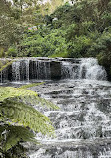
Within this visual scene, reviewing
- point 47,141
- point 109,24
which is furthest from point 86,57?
point 47,141

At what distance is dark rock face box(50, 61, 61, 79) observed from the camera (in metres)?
11.6

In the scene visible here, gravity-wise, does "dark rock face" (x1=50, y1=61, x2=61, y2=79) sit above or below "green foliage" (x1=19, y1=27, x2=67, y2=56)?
below

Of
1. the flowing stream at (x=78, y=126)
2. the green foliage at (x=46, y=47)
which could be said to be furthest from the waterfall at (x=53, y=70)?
the flowing stream at (x=78, y=126)

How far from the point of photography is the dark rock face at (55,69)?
11625 mm

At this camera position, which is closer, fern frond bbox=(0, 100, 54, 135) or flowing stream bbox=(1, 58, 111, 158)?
fern frond bbox=(0, 100, 54, 135)

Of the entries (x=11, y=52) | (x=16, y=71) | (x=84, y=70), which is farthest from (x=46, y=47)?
(x=84, y=70)

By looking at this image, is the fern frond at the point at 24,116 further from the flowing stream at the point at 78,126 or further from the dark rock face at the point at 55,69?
the dark rock face at the point at 55,69

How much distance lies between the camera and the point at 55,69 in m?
11.8

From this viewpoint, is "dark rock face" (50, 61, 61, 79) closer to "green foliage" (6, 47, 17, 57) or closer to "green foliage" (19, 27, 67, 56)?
"green foliage" (19, 27, 67, 56)

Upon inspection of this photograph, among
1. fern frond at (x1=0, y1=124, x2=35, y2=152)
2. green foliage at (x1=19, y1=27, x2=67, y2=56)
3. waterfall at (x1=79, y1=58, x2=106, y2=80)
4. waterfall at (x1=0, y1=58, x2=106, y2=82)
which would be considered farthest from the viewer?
green foliage at (x1=19, y1=27, x2=67, y2=56)

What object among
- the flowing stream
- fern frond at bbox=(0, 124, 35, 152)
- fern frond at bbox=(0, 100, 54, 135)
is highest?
fern frond at bbox=(0, 100, 54, 135)

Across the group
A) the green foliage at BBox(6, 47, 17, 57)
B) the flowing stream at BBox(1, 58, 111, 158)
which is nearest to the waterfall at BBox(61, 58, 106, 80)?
the flowing stream at BBox(1, 58, 111, 158)

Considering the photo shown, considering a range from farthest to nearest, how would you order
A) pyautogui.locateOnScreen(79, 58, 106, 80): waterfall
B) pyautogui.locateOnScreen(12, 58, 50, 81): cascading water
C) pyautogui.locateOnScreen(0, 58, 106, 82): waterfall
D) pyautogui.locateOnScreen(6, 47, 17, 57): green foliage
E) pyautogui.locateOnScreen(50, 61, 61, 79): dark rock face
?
pyautogui.locateOnScreen(6, 47, 17, 57): green foliage, pyautogui.locateOnScreen(12, 58, 50, 81): cascading water, pyautogui.locateOnScreen(50, 61, 61, 79): dark rock face, pyautogui.locateOnScreen(0, 58, 106, 82): waterfall, pyautogui.locateOnScreen(79, 58, 106, 80): waterfall

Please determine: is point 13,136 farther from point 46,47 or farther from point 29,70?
point 46,47
